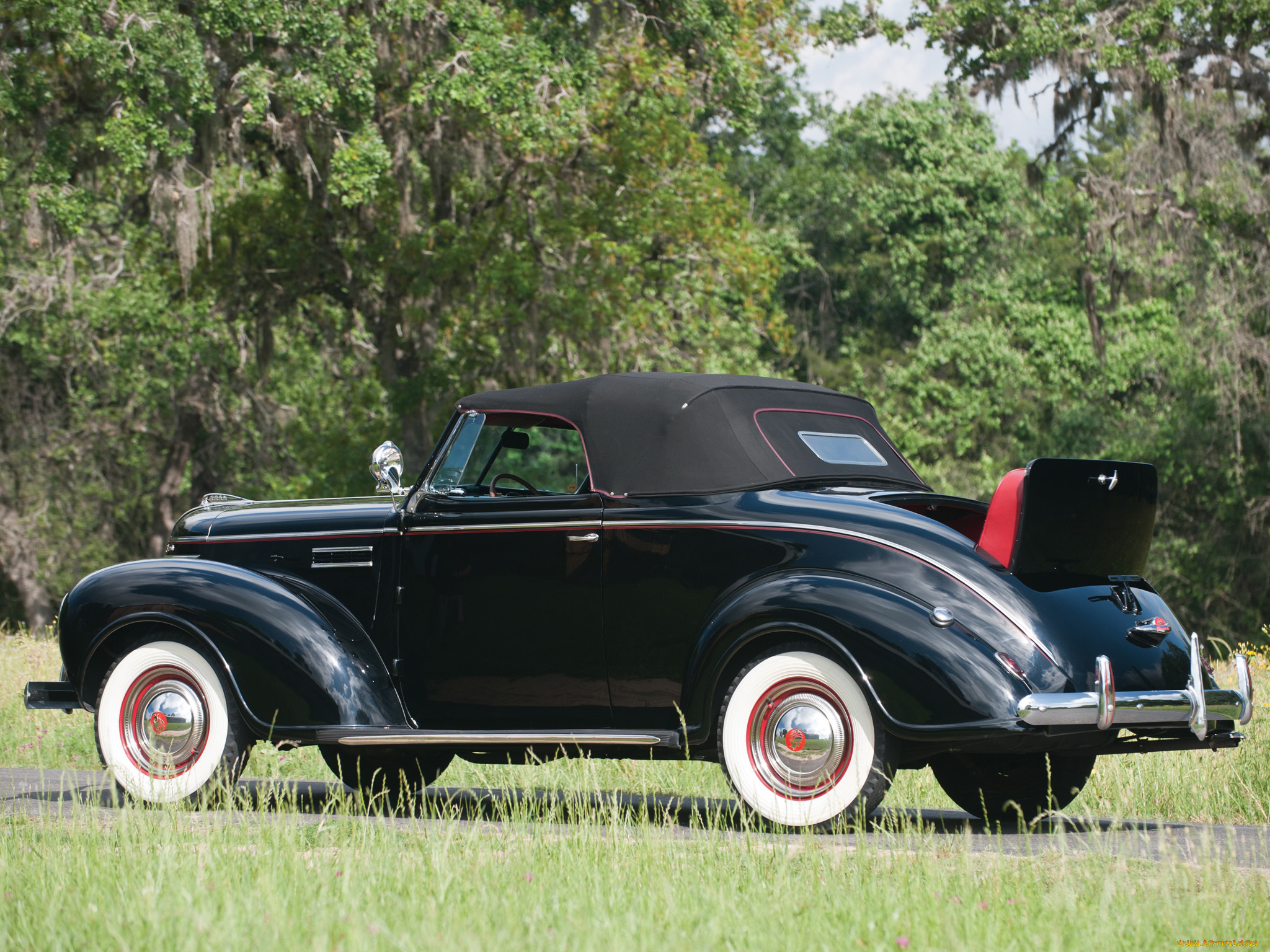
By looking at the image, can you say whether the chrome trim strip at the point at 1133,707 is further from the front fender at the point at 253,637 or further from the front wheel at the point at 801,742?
the front fender at the point at 253,637

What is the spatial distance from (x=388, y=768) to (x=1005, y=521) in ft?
12.1

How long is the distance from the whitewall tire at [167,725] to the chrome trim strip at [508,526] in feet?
3.89

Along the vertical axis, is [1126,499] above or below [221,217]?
below

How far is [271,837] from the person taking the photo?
17.5 ft

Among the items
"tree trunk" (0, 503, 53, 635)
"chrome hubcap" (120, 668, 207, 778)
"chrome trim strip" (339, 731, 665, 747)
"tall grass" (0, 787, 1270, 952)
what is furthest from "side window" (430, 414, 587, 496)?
"tree trunk" (0, 503, 53, 635)

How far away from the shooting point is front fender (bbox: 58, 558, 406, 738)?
21.8 ft

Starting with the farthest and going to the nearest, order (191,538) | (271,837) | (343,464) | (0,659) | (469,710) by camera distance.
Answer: (343,464)
(0,659)
(191,538)
(469,710)
(271,837)

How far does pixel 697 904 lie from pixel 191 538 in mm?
4324

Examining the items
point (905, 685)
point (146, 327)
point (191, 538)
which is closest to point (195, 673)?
point (191, 538)

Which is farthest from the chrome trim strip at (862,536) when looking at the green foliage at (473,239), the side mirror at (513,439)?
the green foliage at (473,239)

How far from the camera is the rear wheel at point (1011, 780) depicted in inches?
262

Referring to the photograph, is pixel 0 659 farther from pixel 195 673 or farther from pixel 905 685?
pixel 905 685

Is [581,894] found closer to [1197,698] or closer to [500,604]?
[500,604]

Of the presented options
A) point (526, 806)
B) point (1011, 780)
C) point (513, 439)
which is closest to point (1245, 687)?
point (1011, 780)
